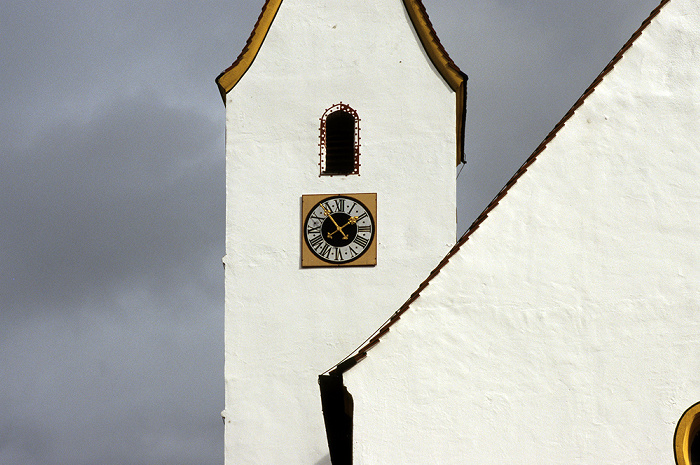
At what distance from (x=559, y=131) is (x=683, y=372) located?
2705 mm

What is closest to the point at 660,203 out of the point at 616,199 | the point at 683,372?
the point at 616,199

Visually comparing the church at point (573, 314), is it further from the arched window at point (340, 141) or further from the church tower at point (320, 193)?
the arched window at point (340, 141)

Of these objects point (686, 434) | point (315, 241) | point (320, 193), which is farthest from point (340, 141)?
point (686, 434)

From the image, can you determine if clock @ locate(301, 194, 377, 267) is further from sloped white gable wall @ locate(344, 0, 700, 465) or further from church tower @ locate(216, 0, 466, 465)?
sloped white gable wall @ locate(344, 0, 700, 465)

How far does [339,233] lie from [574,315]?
26.1ft

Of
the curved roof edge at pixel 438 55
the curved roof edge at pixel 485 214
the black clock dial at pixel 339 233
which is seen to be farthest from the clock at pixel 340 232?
the curved roof edge at pixel 485 214

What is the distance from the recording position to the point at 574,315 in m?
14.6

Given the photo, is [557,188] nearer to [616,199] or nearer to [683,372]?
[616,199]

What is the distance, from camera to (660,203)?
587 inches

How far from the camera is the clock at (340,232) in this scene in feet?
72.6

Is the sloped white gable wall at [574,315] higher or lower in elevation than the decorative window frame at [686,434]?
higher

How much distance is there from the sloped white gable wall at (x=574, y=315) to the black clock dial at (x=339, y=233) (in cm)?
727

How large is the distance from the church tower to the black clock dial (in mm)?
15

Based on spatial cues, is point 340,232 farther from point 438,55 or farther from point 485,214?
point 485,214
